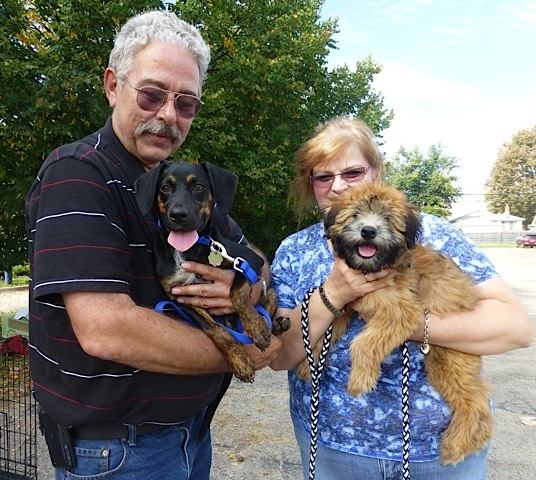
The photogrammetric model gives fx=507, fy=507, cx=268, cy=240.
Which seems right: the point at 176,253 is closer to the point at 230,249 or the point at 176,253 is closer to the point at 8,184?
the point at 230,249

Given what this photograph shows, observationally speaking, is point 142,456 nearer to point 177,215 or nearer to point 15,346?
point 177,215

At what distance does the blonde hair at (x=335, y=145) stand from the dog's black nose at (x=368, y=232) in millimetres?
415

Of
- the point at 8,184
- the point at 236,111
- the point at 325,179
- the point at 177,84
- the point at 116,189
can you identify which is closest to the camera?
the point at 116,189

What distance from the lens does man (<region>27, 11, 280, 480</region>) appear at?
1880mm

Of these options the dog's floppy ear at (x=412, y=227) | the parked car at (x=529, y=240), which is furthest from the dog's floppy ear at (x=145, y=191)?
the parked car at (x=529, y=240)

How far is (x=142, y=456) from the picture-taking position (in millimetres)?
2215

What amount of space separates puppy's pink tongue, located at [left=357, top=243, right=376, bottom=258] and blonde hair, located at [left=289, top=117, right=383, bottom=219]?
0.53 meters

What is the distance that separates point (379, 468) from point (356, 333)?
67 cm

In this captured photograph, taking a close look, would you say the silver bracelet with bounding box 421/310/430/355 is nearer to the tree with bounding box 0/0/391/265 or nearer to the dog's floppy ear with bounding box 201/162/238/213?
the dog's floppy ear with bounding box 201/162/238/213

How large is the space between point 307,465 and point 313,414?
31 cm

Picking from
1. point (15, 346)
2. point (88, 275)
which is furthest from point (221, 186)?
point (15, 346)

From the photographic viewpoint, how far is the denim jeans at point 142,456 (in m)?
2.12

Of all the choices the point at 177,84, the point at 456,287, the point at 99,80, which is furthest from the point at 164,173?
the point at 99,80

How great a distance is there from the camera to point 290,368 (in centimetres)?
275
